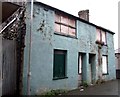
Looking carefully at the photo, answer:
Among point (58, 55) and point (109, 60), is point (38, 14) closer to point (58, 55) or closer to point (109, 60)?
point (58, 55)

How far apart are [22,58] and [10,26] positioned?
194 cm

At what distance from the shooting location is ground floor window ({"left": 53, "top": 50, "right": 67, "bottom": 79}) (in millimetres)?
13554

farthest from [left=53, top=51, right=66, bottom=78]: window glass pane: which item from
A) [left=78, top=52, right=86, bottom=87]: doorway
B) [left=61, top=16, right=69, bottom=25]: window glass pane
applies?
[left=78, top=52, right=86, bottom=87]: doorway

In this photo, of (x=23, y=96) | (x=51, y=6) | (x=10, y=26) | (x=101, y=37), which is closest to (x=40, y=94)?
(x=23, y=96)

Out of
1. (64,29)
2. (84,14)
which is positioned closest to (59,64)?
(64,29)

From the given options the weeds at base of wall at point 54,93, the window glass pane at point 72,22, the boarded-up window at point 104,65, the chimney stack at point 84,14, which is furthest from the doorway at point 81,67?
the chimney stack at point 84,14

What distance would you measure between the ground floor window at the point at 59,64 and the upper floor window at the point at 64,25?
1381 millimetres

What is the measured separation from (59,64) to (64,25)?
8.99 feet

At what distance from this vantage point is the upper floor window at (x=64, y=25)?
45.9 ft

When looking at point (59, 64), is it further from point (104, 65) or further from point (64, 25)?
point (104, 65)

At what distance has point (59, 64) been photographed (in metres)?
14.0

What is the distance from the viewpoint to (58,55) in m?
13.9

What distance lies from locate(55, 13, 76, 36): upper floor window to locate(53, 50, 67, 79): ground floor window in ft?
4.53

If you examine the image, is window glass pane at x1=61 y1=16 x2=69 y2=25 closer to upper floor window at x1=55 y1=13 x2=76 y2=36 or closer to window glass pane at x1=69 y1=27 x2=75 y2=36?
upper floor window at x1=55 y1=13 x2=76 y2=36
